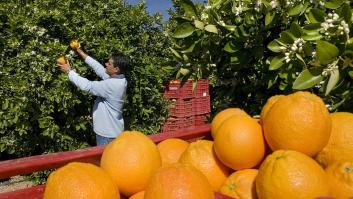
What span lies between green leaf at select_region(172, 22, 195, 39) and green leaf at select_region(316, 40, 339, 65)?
0.69m

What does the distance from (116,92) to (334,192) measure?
435cm

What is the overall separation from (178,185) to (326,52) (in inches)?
26.3

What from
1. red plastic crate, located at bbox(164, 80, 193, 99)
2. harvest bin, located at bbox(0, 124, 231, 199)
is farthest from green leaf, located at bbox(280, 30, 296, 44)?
red plastic crate, located at bbox(164, 80, 193, 99)

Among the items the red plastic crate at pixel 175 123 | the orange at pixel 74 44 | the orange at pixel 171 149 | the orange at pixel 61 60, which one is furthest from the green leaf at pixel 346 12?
the red plastic crate at pixel 175 123

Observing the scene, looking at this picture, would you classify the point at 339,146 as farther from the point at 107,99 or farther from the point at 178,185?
the point at 107,99

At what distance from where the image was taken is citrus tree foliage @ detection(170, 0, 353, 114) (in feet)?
5.15

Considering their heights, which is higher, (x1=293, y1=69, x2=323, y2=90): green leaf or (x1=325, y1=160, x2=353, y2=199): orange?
(x1=293, y1=69, x2=323, y2=90): green leaf

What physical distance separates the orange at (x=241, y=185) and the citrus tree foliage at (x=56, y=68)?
4559 millimetres

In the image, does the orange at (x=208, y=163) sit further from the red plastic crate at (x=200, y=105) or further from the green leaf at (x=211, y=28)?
the red plastic crate at (x=200, y=105)

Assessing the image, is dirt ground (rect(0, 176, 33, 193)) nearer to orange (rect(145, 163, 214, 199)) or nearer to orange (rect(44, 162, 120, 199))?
orange (rect(44, 162, 120, 199))

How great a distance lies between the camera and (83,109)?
21.1 feet

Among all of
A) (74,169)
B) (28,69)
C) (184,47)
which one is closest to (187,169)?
(74,169)

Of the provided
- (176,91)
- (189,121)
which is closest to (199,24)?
(176,91)

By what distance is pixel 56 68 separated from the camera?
585 centimetres
